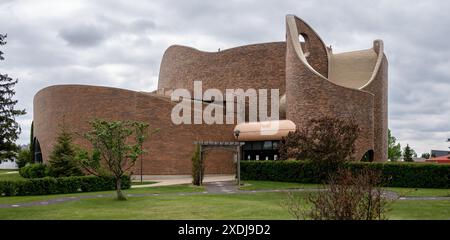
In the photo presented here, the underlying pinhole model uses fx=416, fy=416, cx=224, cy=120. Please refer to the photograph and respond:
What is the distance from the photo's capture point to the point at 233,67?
1922 inches

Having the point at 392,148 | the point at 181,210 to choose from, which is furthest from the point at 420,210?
the point at 392,148

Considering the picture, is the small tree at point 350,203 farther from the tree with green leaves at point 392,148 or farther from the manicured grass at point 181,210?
the tree with green leaves at point 392,148

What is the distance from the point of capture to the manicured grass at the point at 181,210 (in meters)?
13.7

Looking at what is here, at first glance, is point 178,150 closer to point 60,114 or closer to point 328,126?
point 60,114

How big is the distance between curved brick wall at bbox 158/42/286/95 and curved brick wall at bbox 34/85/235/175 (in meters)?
12.5

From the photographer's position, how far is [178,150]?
35.5m

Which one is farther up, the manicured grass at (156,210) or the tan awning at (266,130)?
the tan awning at (266,130)

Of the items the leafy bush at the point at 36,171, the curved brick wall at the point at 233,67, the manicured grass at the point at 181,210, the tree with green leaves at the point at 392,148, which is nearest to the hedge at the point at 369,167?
the manicured grass at the point at 181,210

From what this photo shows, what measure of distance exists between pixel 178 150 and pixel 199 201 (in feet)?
58.3

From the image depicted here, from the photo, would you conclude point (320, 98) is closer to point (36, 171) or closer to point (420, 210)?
point (420, 210)

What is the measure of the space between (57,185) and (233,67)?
29303 millimetres

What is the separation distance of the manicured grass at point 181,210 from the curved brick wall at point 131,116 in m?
15.7
